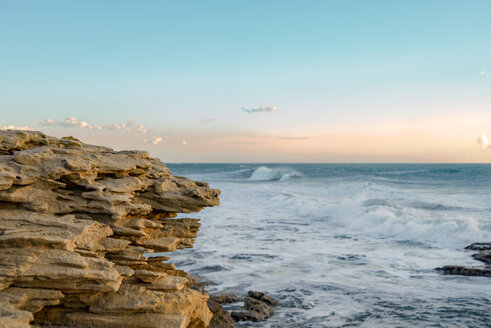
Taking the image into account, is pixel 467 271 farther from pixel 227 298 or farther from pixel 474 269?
pixel 227 298

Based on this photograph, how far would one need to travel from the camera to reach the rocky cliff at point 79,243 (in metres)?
4.22

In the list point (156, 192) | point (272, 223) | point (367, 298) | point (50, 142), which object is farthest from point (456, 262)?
point (50, 142)

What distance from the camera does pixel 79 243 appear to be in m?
4.60

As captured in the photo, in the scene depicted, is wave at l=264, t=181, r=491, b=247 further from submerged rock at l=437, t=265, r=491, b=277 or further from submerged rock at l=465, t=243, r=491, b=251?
submerged rock at l=437, t=265, r=491, b=277

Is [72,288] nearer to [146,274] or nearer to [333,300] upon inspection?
[146,274]

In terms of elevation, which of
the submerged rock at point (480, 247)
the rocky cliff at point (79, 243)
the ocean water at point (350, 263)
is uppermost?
the rocky cliff at point (79, 243)

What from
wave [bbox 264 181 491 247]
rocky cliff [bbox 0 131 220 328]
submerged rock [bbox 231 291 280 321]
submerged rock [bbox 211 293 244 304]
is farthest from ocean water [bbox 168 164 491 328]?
rocky cliff [bbox 0 131 220 328]

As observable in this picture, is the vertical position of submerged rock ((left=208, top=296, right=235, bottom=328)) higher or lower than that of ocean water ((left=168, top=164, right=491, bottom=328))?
higher

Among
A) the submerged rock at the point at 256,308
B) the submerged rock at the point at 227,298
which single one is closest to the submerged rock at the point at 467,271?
the submerged rock at the point at 256,308

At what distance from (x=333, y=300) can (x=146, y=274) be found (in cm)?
500

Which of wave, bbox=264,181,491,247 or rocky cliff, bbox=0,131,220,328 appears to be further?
wave, bbox=264,181,491,247

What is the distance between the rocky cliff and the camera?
4219mm

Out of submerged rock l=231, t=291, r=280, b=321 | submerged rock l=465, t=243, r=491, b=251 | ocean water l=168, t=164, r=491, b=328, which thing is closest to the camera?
submerged rock l=231, t=291, r=280, b=321

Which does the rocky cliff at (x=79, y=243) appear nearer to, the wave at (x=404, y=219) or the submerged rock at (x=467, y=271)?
the submerged rock at (x=467, y=271)
